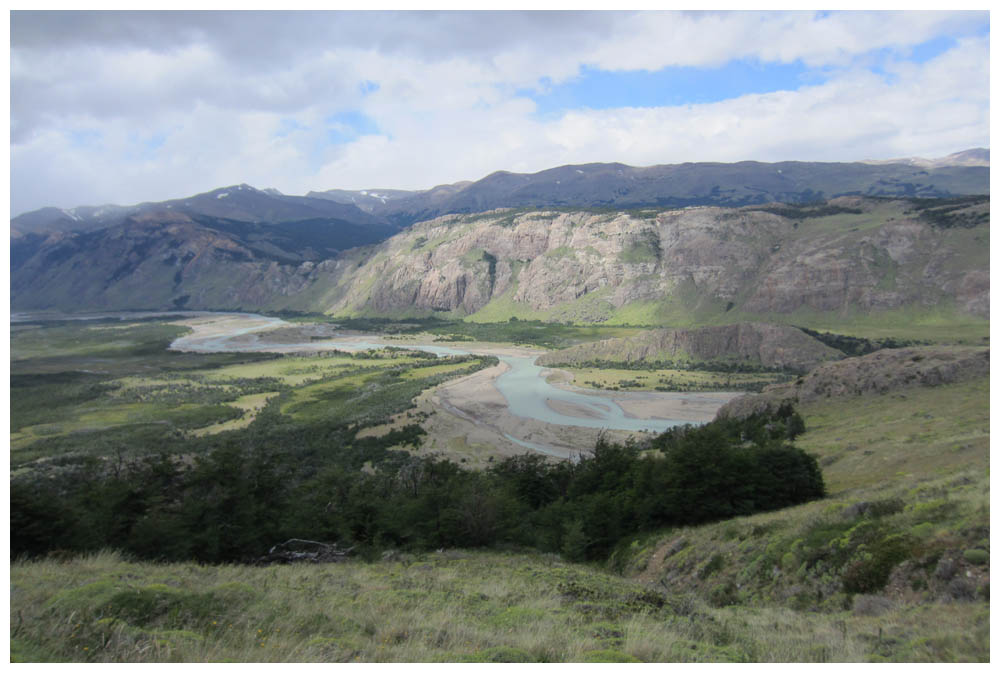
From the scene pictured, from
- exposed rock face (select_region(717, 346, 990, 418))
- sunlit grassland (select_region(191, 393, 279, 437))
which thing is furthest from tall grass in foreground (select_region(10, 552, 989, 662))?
sunlit grassland (select_region(191, 393, 279, 437))

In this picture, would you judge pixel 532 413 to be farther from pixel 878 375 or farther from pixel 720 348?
pixel 720 348

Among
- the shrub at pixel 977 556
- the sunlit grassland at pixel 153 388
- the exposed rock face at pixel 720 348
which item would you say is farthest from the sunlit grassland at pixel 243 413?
the shrub at pixel 977 556

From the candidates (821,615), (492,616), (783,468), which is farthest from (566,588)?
(783,468)

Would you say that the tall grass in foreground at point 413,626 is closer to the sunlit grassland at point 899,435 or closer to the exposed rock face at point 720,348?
the sunlit grassland at point 899,435

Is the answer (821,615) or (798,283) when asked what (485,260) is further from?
(821,615)

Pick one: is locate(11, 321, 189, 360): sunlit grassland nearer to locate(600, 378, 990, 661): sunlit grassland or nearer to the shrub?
locate(600, 378, 990, 661): sunlit grassland
